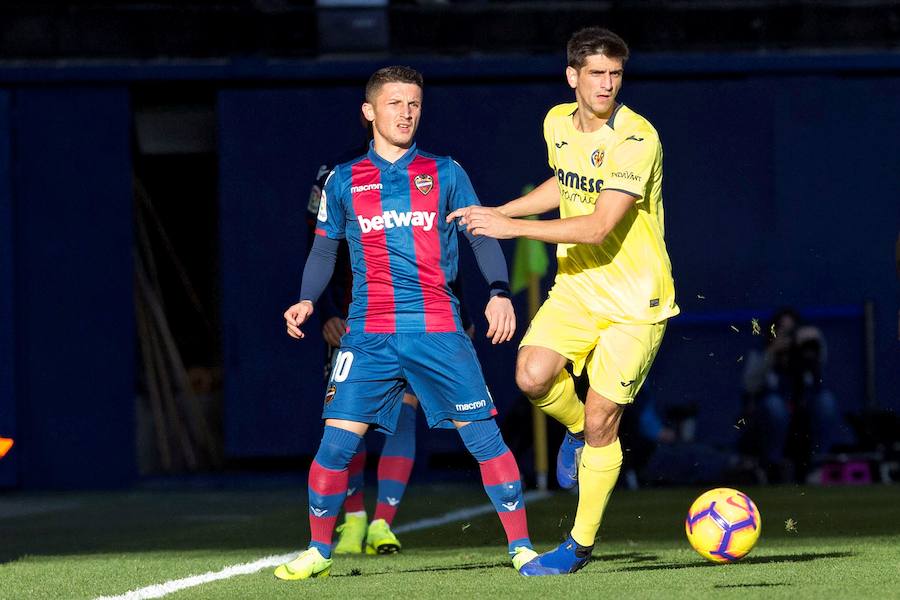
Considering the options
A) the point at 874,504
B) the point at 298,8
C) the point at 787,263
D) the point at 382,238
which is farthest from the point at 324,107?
the point at 382,238

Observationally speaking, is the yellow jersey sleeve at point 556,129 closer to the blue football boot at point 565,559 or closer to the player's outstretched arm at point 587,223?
the player's outstretched arm at point 587,223

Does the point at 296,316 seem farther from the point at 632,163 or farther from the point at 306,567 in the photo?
the point at 632,163

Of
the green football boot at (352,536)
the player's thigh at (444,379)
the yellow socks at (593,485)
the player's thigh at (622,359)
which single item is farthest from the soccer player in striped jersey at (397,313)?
the green football boot at (352,536)

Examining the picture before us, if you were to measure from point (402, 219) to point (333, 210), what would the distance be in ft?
1.02

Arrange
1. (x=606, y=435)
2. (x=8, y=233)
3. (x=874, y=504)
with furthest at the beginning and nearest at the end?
(x=8, y=233)
(x=874, y=504)
(x=606, y=435)

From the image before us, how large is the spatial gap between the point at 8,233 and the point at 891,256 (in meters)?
8.46

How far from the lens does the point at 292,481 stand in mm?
15578

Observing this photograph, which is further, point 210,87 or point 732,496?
point 210,87

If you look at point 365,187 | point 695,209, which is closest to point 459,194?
point 365,187

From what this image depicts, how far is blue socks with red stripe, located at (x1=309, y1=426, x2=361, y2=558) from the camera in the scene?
6.21 m

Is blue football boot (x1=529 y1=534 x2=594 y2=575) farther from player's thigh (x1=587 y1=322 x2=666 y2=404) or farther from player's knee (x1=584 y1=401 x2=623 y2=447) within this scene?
player's thigh (x1=587 y1=322 x2=666 y2=404)

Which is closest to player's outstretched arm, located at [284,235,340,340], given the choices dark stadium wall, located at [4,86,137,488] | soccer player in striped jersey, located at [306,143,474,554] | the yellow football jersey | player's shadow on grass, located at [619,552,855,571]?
the yellow football jersey

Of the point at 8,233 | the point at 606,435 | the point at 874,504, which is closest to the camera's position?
the point at 606,435

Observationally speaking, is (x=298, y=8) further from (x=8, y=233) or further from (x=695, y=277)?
(x=695, y=277)
